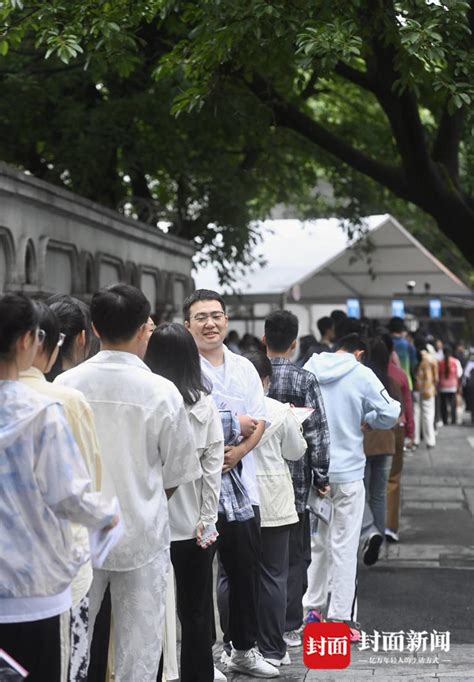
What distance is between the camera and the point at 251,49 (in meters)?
10.7

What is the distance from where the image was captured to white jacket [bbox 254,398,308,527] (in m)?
6.64

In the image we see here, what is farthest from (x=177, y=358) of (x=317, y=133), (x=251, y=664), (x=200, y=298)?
(x=317, y=133)

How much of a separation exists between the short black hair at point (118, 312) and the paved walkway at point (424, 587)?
7.71 ft

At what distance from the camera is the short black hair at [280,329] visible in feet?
23.7

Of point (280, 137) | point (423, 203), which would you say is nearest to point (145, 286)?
point (280, 137)

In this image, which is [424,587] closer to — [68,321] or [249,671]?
[249,671]

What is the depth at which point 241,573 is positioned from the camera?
618cm

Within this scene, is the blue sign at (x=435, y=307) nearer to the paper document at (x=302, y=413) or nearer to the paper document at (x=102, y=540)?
the paper document at (x=302, y=413)

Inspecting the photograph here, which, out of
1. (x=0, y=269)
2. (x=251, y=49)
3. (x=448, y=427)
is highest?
(x=251, y=49)

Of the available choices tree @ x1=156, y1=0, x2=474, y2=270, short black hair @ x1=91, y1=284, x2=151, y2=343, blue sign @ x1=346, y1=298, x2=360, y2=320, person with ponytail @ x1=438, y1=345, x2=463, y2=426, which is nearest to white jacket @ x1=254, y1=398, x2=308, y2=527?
short black hair @ x1=91, y1=284, x2=151, y2=343

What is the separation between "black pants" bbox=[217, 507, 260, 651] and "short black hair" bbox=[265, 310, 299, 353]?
51.4 inches

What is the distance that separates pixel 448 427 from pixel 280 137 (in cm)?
982

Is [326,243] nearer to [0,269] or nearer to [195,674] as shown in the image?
[0,269]

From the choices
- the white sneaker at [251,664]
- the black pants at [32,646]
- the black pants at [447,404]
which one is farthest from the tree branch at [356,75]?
the black pants at [447,404]
